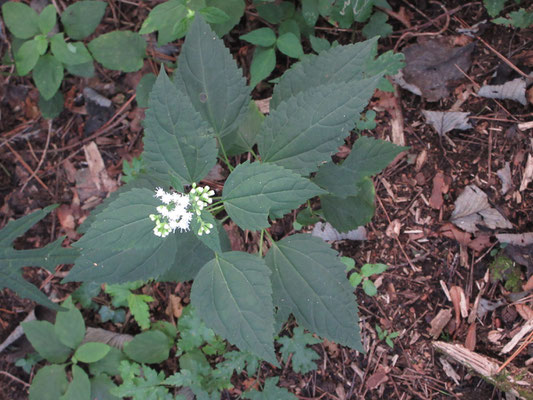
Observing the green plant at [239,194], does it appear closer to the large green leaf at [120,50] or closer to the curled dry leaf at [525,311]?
the large green leaf at [120,50]

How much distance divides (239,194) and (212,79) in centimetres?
72

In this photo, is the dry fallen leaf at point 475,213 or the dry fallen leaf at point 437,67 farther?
the dry fallen leaf at point 437,67

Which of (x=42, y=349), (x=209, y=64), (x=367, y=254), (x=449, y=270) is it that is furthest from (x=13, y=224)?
(x=449, y=270)

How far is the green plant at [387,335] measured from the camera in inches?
109

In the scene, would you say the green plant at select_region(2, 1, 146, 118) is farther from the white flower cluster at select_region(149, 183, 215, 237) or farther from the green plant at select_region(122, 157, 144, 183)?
the white flower cluster at select_region(149, 183, 215, 237)

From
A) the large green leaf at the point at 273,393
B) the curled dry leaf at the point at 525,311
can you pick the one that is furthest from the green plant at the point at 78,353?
the curled dry leaf at the point at 525,311

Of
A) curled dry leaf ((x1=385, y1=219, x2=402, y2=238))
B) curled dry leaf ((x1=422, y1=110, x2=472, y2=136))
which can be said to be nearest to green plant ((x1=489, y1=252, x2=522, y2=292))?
curled dry leaf ((x1=385, y1=219, x2=402, y2=238))

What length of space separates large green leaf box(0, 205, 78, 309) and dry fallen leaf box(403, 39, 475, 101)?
8.54 feet

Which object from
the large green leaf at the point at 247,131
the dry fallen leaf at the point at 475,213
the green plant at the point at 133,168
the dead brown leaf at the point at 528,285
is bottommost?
the dead brown leaf at the point at 528,285

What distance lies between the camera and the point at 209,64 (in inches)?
84.0

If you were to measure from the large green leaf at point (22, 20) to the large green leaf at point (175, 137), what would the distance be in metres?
1.93

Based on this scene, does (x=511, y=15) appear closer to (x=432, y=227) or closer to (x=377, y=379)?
(x=432, y=227)

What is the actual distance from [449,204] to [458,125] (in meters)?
0.54

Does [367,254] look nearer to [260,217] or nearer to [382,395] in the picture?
[382,395]
